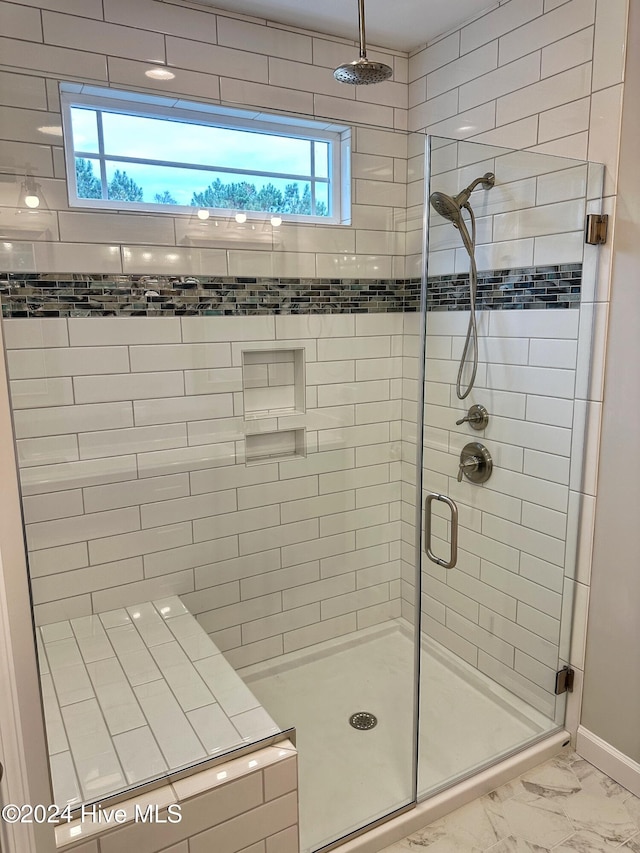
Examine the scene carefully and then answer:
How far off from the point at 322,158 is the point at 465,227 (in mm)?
674

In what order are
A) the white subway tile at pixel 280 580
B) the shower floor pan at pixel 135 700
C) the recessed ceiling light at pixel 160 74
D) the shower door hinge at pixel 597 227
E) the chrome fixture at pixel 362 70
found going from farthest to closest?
the white subway tile at pixel 280 580 → the recessed ceiling light at pixel 160 74 → the shower door hinge at pixel 597 227 → the chrome fixture at pixel 362 70 → the shower floor pan at pixel 135 700

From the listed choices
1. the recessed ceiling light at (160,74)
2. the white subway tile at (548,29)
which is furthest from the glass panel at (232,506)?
the white subway tile at (548,29)

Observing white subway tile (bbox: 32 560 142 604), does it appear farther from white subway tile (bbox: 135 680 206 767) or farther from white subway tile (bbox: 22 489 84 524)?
white subway tile (bbox: 135 680 206 767)

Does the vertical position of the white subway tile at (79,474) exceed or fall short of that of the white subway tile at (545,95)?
it falls short

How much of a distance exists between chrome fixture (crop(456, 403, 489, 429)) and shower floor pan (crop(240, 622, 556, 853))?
33.4 inches

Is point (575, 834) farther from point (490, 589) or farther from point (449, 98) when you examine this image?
point (449, 98)

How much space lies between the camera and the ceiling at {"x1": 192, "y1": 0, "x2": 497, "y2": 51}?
7.10 ft

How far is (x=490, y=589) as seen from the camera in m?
2.30

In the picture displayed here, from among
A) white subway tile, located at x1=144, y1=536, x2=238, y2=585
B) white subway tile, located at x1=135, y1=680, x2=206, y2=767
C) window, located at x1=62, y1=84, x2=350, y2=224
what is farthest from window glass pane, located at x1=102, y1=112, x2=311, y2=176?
white subway tile, located at x1=135, y1=680, x2=206, y2=767

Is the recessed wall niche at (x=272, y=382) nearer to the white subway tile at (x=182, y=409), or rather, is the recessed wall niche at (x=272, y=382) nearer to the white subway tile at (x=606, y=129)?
the white subway tile at (x=182, y=409)

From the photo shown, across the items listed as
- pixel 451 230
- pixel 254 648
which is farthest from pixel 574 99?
pixel 254 648

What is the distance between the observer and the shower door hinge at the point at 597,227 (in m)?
1.89

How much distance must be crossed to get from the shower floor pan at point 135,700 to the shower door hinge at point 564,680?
1.14m

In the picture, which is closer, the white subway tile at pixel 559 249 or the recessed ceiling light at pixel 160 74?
the white subway tile at pixel 559 249
